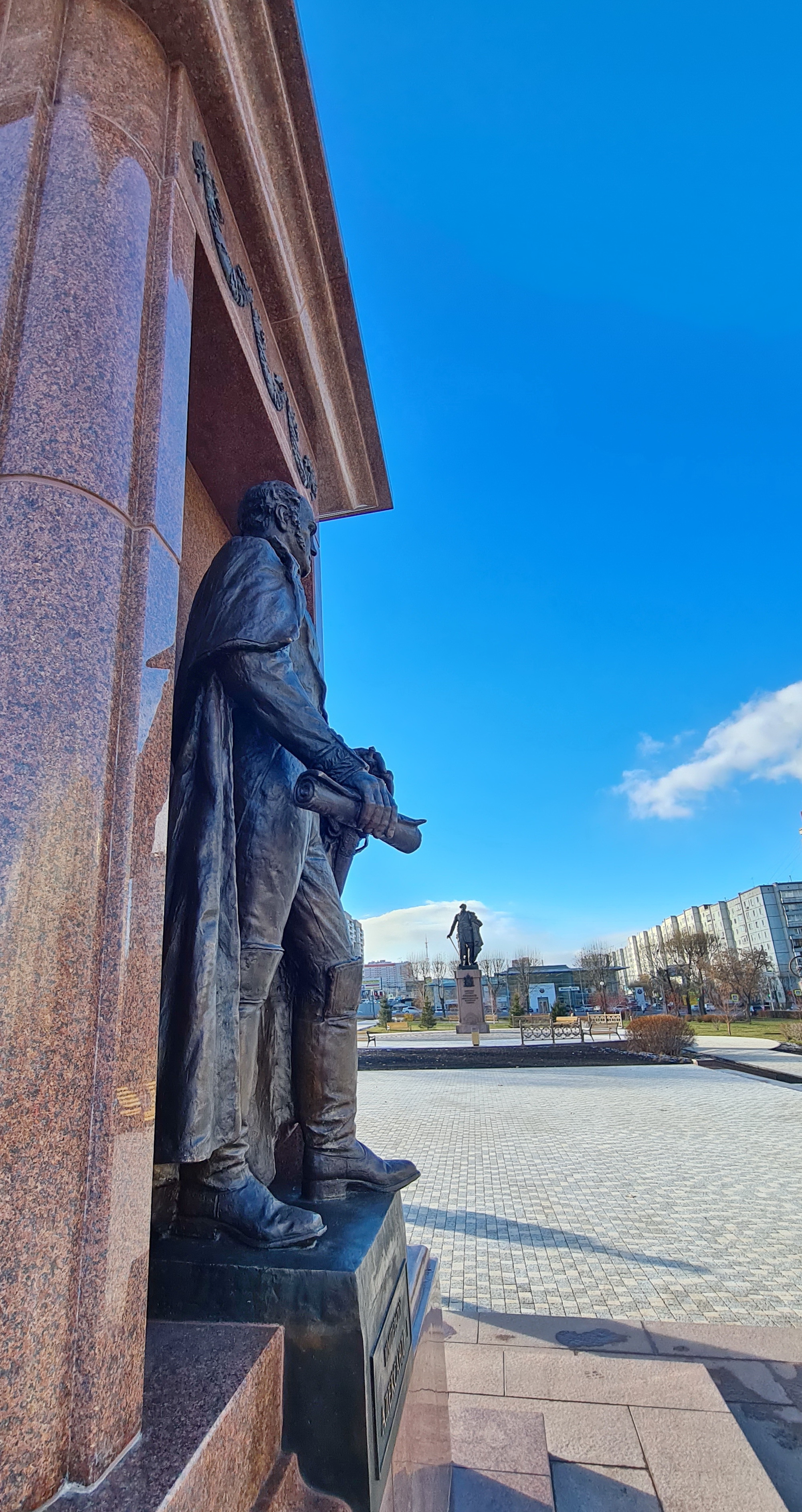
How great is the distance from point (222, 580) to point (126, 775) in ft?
3.56

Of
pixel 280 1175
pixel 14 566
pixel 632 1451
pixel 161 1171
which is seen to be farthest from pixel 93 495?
pixel 632 1451

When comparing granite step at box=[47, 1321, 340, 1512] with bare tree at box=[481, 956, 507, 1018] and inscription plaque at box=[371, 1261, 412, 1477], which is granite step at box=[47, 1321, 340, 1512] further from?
bare tree at box=[481, 956, 507, 1018]

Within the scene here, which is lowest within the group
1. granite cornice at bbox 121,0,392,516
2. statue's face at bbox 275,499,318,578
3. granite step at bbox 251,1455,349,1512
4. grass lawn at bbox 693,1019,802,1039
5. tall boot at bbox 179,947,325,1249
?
grass lawn at bbox 693,1019,802,1039

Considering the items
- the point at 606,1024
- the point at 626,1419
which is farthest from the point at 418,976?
the point at 626,1419

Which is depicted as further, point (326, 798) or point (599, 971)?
point (599, 971)

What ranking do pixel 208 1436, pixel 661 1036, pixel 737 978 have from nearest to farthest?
pixel 208 1436 < pixel 661 1036 < pixel 737 978

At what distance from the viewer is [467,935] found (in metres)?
32.4

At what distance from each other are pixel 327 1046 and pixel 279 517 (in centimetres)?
195

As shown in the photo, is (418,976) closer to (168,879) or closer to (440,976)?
(440,976)

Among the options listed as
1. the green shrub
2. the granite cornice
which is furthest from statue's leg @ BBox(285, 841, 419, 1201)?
the green shrub

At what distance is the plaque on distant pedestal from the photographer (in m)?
32.2

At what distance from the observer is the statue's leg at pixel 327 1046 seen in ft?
8.13

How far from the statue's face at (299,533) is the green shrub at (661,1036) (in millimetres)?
22363

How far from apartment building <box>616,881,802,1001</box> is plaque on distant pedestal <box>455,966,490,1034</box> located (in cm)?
3985
